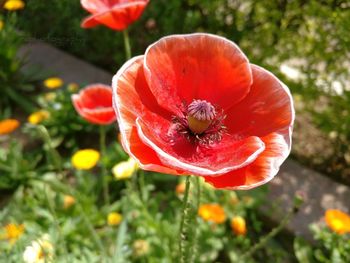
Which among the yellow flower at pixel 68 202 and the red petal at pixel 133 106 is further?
the yellow flower at pixel 68 202

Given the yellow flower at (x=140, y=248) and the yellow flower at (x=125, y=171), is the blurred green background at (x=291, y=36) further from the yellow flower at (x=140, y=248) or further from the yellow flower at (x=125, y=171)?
the yellow flower at (x=140, y=248)

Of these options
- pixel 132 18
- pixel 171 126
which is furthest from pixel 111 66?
pixel 171 126

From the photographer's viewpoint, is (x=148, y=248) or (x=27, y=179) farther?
(x=27, y=179)

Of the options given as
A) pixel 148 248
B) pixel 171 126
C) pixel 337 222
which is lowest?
pixel 148 248

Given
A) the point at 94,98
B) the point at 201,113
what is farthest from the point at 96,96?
the point at 201,113

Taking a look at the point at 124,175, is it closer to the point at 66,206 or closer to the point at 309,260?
the point at 66,206

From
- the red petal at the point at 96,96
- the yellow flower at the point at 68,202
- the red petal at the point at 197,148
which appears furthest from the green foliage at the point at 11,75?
the red petal at the point at 197,148

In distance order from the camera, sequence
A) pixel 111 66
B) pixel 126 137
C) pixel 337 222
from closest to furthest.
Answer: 1. pixel 126 137
2. pixel 337 222
3. pixel 111 66
